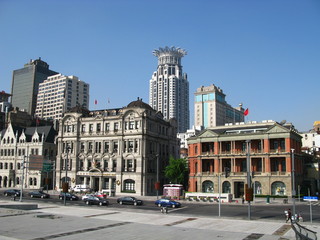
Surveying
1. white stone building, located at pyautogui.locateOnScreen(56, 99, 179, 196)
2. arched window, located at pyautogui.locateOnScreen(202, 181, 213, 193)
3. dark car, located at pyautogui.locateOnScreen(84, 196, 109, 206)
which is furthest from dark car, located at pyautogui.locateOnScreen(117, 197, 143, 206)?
arched window, located at pyautogui.locateOnScreen(202, 181, 213, 193)

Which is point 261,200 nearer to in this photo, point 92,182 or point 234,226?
point 234,226

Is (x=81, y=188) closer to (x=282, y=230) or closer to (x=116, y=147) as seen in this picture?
(x=116, y=147)

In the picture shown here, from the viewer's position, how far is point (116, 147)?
86688 mm

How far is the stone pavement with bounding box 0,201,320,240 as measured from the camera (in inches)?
1151

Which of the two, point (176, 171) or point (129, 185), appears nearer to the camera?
point (176, 171)

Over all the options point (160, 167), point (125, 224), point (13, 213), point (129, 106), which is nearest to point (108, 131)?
point (129, 106)

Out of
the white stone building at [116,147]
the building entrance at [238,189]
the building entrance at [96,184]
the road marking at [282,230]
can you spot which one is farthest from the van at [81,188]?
the road marking at [282,230]

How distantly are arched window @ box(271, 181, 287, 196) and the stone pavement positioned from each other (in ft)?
109

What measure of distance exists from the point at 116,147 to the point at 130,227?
53333 millimetres

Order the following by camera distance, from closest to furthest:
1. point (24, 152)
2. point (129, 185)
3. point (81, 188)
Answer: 1. point (81, 188)
2. point (129, 185)
3. point (24, 152)

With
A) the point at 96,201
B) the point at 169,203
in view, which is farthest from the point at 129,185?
the point at 169,203

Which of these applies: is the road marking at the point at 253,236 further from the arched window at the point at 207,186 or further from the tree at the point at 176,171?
the tree at the point at 176,171

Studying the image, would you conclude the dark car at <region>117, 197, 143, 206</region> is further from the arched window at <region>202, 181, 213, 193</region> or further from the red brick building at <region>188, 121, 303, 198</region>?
the arched window at <region>202, 181, 213, 193</region>

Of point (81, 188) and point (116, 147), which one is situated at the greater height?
point (116, 147)
